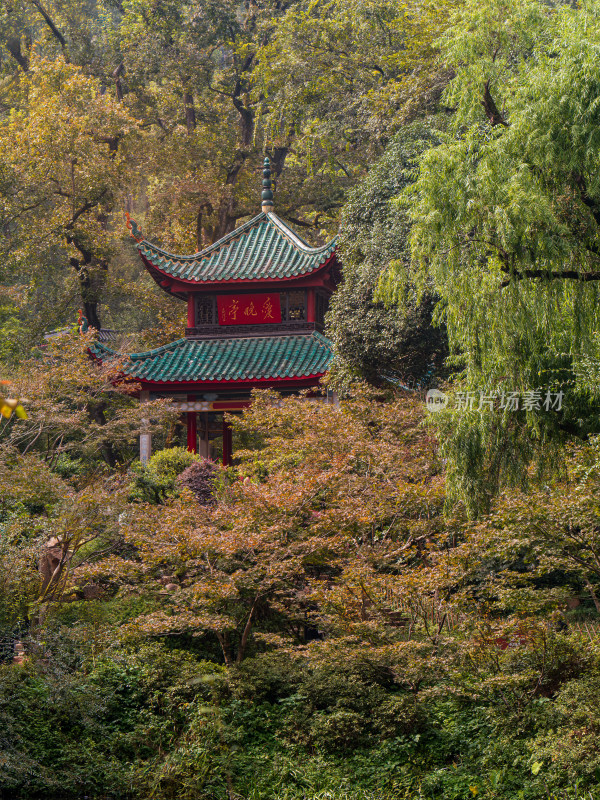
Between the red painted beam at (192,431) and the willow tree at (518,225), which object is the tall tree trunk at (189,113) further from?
the willow tree at (518,225)

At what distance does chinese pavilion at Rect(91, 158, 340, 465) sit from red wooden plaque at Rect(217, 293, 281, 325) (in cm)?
2

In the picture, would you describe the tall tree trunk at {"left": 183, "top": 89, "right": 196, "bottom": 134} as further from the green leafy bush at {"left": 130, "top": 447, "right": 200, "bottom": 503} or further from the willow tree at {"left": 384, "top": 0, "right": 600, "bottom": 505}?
the willow tree at {"left": 384, "top": 0, "right": 600, "bottom": 505}

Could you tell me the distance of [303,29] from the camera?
16938 millimetres

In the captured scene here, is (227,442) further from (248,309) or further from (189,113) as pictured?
(189,113)

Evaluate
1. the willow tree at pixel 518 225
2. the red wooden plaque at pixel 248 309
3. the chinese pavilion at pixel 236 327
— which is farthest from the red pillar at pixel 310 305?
the willow tree at pixel 518 225

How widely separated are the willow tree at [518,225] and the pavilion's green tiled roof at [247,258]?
7.44 metres

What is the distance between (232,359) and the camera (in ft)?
46.8

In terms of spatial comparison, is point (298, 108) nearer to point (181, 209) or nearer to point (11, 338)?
point (181, 209)

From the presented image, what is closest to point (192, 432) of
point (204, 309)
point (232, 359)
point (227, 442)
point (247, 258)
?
point (227, 442)

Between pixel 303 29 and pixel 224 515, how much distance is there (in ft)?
40.0

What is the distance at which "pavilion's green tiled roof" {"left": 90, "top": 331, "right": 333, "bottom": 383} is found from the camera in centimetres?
1366

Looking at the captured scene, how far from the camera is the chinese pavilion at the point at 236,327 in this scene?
1386 centimetres

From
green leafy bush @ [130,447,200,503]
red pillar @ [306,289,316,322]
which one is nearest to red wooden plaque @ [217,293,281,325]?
red pillar @ [306,289,316,322]

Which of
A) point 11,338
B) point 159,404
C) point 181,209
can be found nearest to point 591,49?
point 159,404
